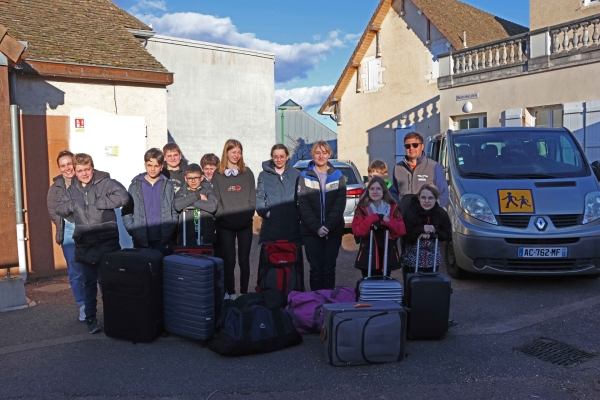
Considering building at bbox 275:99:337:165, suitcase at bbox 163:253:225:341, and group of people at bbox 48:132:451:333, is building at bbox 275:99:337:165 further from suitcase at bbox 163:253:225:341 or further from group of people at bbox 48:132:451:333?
suitcase at bbox 163:253:225:341

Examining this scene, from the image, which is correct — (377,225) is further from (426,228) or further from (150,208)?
(150,208)

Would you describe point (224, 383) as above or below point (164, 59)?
below

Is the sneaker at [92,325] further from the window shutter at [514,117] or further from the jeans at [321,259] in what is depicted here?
the window shutter at [514,117]

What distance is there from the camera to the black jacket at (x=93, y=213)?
556 cm

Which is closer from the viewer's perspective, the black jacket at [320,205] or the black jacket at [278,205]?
the black jacket at [320,205]

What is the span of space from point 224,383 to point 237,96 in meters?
11.9

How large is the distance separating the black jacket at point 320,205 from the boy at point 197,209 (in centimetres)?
98

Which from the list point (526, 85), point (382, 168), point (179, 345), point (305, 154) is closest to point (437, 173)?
point (382, 168)

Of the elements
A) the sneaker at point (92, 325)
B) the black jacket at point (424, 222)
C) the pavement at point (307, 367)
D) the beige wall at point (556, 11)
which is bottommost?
the pavement at point (307, 367)

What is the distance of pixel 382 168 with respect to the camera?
6961 mm

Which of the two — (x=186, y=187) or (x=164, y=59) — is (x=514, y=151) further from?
(x=164, y=59)

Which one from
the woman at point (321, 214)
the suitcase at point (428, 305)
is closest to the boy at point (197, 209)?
the woman at point (321, 214)

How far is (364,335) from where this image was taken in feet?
15.0

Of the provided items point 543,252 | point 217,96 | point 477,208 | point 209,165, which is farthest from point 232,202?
point 217,96
